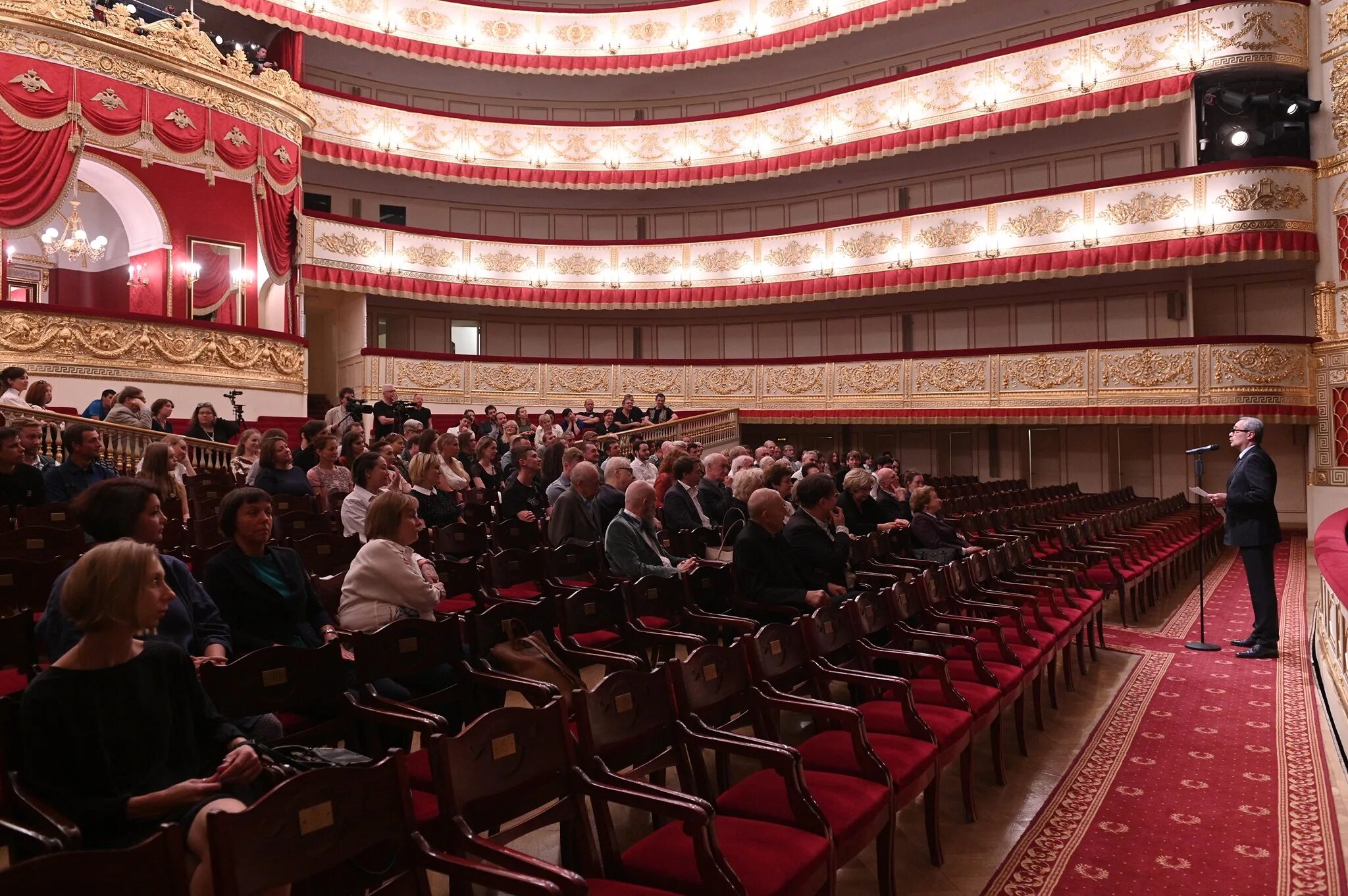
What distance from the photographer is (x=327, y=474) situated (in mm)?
5613

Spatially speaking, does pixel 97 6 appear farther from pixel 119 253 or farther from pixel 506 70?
pixel 506 70

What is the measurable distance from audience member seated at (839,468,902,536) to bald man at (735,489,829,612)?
184cm

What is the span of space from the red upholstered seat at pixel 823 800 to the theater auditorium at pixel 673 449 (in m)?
0.02

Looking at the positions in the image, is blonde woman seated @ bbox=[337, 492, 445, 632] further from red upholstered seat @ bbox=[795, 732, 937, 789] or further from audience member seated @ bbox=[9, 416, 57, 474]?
audience member seated @ bbox=[9, 416, 57, 474]

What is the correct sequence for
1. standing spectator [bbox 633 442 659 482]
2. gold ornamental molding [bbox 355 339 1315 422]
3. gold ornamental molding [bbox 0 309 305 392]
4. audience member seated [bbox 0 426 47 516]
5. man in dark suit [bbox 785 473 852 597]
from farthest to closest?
1. gold ornamental molding [bbox 355 339 1315 422]
2. gold ornamental molding [bbox 0 309 305 392]
3. standing spectator [bbox 633 442 659 482]
4. audience member seated [bbox 0 426 47 516]
5. man in dark suit [bbox 785 473 852 597]

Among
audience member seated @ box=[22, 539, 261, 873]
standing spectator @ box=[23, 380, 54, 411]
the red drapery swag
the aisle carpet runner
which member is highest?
the red drapery swag

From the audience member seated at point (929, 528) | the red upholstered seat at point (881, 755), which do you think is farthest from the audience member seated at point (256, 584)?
the audience member seated at point (929, 528)

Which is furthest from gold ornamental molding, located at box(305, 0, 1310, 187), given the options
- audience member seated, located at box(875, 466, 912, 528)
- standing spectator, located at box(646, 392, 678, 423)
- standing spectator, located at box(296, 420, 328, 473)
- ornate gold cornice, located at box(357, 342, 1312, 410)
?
standing spectator, located at box(296, 420, 328, 473)

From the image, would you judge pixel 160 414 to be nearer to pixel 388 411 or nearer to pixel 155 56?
pixel 388 411

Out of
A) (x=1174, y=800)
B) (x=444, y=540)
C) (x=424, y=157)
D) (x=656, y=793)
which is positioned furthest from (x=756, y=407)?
(x=656, y=793)

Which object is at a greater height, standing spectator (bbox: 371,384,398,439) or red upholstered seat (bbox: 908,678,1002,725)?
standing spectator (bbox: 371,384,398,439)

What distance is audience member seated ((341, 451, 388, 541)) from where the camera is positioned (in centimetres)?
429

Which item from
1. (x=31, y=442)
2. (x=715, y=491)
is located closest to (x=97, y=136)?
(x=31, y=442)

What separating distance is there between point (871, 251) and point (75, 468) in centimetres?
1097
